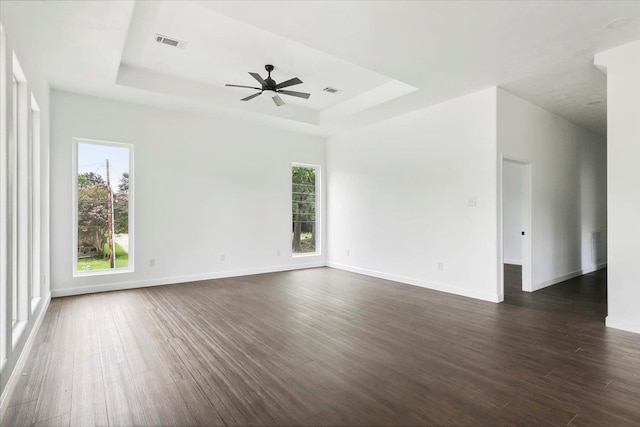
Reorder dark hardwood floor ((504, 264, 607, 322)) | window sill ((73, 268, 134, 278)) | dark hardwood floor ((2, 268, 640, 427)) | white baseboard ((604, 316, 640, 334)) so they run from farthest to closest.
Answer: window sill ((73, 268, 134, 278))
dark hardwood floor ((504, 264, 607, 322))
white baseboard ((604, 316, 640, 334))
dark hardwood floor ((2, 268, 640, 427))

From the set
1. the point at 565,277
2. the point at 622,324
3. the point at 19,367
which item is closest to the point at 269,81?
the point at 19,367

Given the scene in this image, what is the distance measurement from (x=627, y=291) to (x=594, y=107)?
3308mm

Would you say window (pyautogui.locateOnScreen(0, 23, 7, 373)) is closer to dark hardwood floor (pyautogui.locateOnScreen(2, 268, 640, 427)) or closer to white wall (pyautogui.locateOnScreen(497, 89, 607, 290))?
dark hardwood floor (pyautogui.locateOnScreen(2, 268, 640, 427))

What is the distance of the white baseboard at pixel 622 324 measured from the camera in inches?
132

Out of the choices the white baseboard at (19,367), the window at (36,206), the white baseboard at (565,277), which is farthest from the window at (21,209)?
the white baseboard at (565,277)

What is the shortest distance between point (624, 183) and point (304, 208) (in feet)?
17.9

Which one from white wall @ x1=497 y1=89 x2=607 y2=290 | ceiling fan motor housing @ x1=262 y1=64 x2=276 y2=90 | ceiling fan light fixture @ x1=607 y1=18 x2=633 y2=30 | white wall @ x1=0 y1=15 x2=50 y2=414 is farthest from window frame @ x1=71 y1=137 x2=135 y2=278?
ceiling fan light fixture @ x1=607 y1=18 x2=633 y2=30

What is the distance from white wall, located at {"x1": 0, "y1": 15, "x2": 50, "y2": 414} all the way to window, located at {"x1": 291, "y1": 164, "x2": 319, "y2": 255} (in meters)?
4.28

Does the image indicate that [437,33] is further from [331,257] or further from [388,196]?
[331,257]

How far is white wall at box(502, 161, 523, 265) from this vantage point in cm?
796

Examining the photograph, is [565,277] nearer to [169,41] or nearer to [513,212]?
[513,212]

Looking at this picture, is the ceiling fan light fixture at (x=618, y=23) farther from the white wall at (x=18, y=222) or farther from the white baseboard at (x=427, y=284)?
the white wall at (x=18, y=222)

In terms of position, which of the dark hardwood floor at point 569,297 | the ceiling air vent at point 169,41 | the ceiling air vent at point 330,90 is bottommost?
the dark hardwood floor at point 569,297

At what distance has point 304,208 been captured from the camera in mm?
7555
